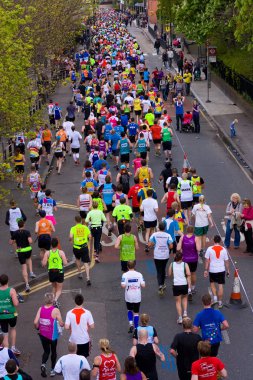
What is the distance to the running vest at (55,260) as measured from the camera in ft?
51.6

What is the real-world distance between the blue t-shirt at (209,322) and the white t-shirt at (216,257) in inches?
120

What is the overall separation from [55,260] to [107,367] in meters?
4.76

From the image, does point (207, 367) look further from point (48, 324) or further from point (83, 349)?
point (48, 324)

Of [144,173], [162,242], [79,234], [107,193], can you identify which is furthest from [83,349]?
[144,173]

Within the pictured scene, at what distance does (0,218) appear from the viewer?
23812 millimetres

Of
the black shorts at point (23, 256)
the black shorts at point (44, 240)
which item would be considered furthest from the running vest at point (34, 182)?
the black shorts at point (23, 256)

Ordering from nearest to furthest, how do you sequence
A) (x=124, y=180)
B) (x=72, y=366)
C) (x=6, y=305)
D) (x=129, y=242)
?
(x=72, y=366)
(x=6, y=305)
(x=129, y=242)
(x=124, y=180)

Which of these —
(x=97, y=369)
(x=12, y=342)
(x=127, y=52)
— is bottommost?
(x=127, y=52)

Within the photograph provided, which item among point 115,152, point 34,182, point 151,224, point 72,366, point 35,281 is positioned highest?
point 72,366

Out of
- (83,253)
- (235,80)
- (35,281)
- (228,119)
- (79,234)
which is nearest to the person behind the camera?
(79,234)

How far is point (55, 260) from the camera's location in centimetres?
1576

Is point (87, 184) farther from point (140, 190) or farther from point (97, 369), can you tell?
point (97, 369)

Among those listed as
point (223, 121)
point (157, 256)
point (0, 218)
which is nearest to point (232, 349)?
point (157, 256)

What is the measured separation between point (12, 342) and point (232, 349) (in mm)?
3585
